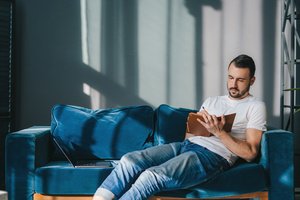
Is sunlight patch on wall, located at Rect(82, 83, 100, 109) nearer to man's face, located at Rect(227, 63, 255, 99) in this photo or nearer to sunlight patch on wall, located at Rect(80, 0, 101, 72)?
sunlight patch on wall, located at Rect(80, 0, 101, 72)

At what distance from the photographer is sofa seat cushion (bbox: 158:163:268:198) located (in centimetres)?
245

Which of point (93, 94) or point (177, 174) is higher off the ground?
point (93, 94)

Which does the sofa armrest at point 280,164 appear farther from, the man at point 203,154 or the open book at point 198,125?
the open book at point 198,125

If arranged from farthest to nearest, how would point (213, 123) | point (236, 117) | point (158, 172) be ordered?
point (236, 117) → point (213, 123) → point (158, 172)

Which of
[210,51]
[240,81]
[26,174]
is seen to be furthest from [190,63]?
[26,174]

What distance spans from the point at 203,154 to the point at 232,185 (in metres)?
0.24

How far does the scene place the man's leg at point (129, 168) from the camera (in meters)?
2.25

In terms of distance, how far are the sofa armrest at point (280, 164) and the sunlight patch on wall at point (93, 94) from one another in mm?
1621

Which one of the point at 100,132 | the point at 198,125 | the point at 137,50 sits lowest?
the point at 100,132

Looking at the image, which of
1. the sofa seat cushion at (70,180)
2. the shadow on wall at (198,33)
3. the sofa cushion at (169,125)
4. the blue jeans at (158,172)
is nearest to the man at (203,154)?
the blue jeans at (158,172)

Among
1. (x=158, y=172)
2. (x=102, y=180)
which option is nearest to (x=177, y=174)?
(x=158, y=172)

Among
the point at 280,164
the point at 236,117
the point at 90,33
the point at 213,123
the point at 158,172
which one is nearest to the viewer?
the point at 158,172

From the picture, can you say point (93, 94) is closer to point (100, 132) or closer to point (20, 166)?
point (100, 132)

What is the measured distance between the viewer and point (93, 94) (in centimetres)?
370
